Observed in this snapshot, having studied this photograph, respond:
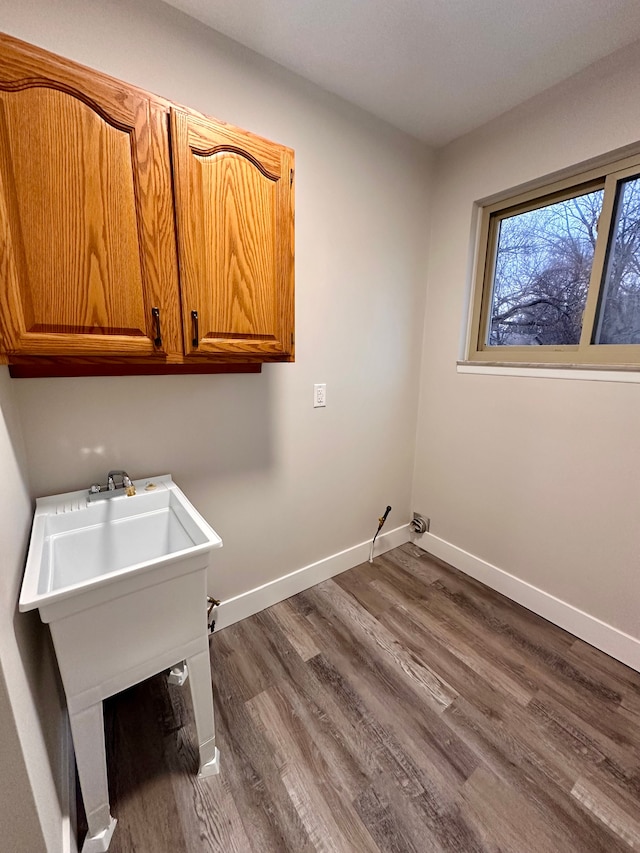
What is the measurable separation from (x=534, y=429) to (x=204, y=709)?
184cm

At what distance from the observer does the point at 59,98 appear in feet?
2.74

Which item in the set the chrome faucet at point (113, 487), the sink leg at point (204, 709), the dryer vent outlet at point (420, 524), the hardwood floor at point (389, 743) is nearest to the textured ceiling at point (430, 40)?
the chrome faucet at point (113, 487)

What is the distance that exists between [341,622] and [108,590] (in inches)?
49.9

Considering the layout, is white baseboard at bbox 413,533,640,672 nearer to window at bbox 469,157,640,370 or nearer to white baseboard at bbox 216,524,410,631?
white baseboard at bbox 216,524,410,631

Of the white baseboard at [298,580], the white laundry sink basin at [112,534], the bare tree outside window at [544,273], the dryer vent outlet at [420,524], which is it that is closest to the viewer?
the white laundry sink basin at [112,534]

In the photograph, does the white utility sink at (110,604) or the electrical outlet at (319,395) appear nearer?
the white utility sink at (110,604)

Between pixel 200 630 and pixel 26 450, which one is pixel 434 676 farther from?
pixel 26 450

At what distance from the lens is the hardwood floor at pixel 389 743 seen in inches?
39.0

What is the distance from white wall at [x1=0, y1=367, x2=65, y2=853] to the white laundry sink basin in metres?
0.06

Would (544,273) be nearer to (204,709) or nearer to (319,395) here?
(319,395)

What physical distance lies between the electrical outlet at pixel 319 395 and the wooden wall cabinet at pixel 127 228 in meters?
0.55

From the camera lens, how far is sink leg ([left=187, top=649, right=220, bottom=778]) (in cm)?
103

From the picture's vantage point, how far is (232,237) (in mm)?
1127

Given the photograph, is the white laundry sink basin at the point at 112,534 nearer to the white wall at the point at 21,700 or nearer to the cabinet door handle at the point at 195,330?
the white wall at the point at 21,700
